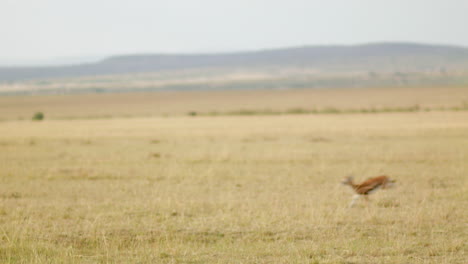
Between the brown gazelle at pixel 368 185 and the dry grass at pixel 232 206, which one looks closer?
the dry grass at pixel 232 206

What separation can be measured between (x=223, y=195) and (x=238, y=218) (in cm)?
237

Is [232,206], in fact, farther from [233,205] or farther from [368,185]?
[368,185]

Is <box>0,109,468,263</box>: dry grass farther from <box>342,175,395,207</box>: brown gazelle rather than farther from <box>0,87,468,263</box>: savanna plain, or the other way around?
<box>342,175,395,207</box>: brown gazelle

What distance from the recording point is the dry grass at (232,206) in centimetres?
770

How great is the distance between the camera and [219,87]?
416 feet

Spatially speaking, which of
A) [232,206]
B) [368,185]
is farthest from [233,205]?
[368,185]

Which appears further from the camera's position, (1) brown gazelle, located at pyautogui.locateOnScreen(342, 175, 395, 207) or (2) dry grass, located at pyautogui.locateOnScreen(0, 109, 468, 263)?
(1) brown gazelle, located at pyautogui.locateOnScreen(342, 175, 395, 207)

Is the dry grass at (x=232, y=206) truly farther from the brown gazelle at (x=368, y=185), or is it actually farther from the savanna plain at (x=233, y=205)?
the brown gazelle at (x=368, y=185)

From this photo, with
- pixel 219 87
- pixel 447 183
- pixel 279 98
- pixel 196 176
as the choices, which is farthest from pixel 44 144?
pixel 219 87

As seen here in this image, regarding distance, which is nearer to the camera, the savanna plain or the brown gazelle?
the savanna plain

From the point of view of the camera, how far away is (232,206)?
34.4ft

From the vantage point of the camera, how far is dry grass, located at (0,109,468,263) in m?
7.70

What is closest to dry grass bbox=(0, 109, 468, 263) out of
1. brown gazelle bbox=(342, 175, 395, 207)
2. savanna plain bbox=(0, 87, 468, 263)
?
savanna plain bbox=(0, 87, 468, 263)

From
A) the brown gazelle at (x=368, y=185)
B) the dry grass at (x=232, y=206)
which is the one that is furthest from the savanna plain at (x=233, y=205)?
the brown gazelle at (x=368, y=185)
